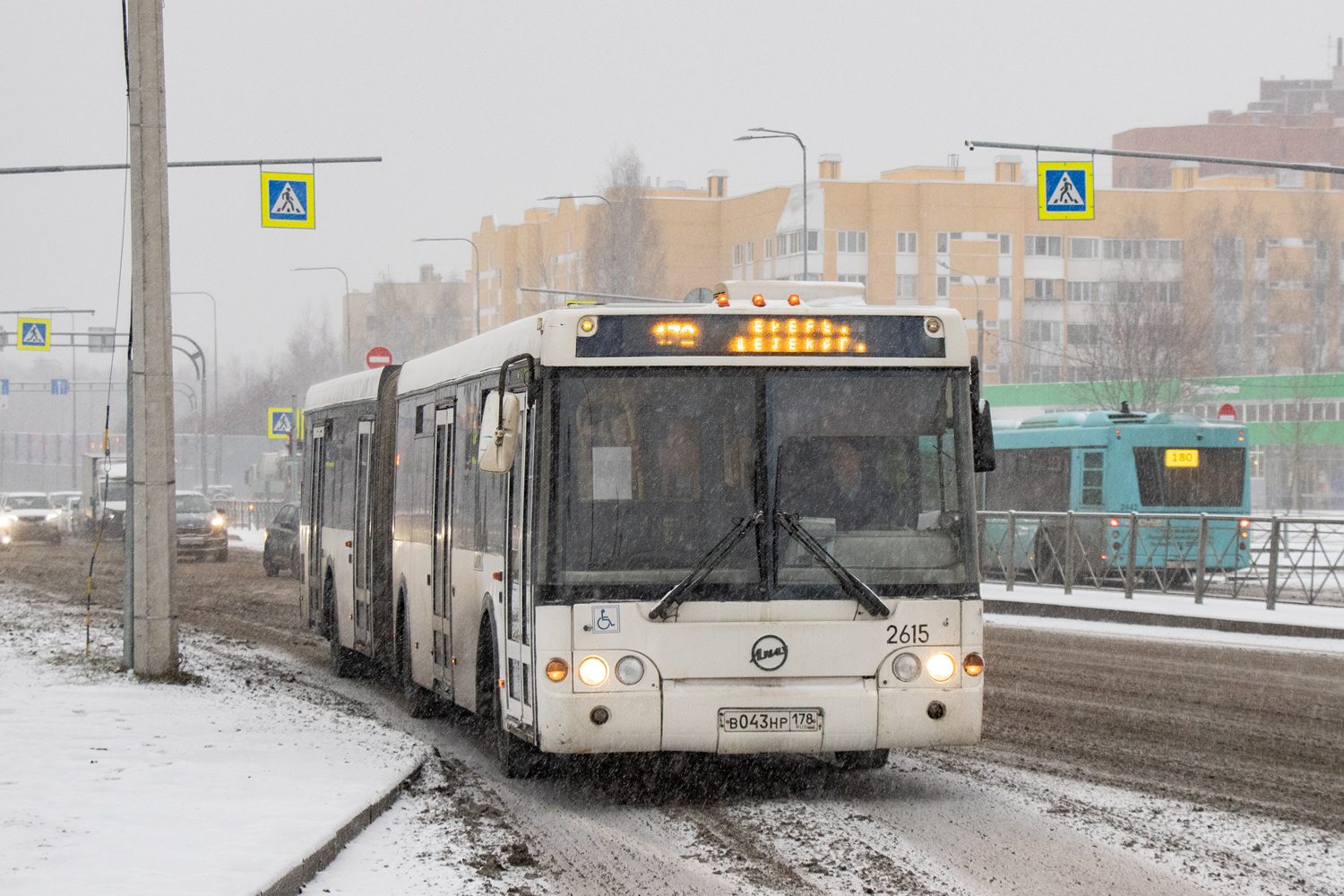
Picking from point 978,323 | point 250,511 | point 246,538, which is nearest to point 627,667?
point 978,323

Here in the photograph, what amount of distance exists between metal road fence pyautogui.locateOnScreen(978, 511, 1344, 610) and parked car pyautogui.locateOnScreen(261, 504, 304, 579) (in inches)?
531

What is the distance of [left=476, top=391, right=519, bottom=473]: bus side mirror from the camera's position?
9352 millimetres

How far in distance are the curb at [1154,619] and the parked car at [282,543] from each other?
14.5 meters

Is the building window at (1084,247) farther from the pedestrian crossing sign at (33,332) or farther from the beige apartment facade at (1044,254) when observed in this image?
the pedestrian crossing sign at (33,332)

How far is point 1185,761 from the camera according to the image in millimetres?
10734

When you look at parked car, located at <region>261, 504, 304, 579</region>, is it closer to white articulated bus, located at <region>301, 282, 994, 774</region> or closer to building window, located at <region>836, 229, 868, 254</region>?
white articulated bus, located at <region>301, 282, 994, 774</region>

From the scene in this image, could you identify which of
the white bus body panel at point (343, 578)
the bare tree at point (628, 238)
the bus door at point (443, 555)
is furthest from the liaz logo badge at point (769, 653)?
the bare tree at point (628, 238)

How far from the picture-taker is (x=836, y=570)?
29.9 feet

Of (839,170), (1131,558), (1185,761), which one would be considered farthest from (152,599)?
(839,170)

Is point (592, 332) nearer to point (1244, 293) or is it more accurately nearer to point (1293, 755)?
point (1293, 755)

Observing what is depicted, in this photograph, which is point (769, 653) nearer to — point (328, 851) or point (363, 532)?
point (328, 851)

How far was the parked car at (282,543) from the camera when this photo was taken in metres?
35.2

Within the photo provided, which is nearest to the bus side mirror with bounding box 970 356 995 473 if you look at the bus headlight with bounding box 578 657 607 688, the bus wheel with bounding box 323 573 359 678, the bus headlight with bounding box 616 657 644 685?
the bus headlight with bounding box 616 657 644 685

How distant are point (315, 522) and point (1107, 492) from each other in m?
17.5
